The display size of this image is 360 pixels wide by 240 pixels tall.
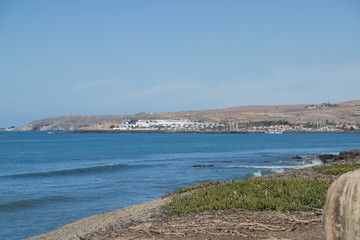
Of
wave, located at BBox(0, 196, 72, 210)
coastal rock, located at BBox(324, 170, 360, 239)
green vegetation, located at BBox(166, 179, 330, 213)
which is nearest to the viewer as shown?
coastal rock, located at BBox(324, 170, 360, 239)

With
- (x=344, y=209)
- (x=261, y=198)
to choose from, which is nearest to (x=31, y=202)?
(x=261, y=198)

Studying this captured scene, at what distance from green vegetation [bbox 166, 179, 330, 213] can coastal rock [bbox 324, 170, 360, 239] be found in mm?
3653

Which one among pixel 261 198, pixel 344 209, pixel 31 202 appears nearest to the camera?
pixel 344 209

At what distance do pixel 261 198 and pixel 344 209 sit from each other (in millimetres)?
5333

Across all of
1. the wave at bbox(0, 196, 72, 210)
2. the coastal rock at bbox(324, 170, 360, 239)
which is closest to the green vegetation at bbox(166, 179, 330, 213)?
the coastal rock at bbox(324, 170, 360, 239)

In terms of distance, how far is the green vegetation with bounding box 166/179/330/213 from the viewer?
10.1 m

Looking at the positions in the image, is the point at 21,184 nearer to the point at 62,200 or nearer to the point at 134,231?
the point at 62,200

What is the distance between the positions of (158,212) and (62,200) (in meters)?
13.7

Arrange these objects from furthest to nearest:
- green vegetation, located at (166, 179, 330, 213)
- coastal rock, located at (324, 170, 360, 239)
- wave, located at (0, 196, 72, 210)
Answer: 1. wave, located at (0, 196, 72, 210)
2. green vegetation, located at (166, 179, 330, 213)
3. coastal rock, located at (324, 170, 360, 239)

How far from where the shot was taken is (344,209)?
5.57 m

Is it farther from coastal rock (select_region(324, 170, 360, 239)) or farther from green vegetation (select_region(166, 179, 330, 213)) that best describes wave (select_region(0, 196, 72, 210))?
coastal rock (select_region(324, 170, 360, 239))

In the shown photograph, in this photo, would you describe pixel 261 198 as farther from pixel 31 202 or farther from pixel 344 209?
pixel 31 202

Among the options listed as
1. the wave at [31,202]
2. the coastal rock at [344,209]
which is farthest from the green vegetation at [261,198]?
the wave at [31,202]

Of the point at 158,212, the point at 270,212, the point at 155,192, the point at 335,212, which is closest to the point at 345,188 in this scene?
the point at 335,212
